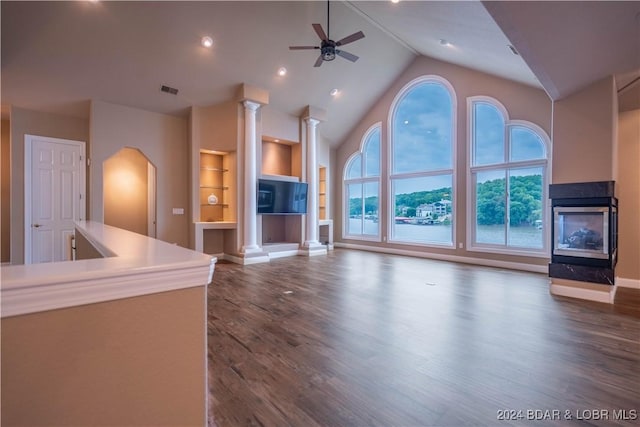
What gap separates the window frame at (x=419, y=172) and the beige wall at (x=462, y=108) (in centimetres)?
7

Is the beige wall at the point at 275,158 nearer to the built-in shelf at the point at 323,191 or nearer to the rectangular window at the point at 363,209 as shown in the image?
the built-in shelf at the point at 323,191

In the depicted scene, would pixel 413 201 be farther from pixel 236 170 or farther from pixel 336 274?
pixel 236 170

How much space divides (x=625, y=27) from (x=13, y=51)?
7.58m

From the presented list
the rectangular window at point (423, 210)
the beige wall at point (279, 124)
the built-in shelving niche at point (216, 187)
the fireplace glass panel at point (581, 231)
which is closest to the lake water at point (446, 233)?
the rectangular window at point (423, 210)

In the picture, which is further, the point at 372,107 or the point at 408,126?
the point at 372,107

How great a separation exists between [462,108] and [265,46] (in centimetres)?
429

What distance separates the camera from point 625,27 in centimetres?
277

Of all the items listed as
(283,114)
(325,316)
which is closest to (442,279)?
(325,316)

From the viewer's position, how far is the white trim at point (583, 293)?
12.0 ft

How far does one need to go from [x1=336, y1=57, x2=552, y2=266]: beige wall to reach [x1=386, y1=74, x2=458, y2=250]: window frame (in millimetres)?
67

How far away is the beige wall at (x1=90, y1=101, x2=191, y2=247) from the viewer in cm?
571

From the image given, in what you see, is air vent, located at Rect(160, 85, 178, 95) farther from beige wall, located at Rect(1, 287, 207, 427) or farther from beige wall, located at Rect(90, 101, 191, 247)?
beige wall, located at Rect(1, 287, 207, 427)

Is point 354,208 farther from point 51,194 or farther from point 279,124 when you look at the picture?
point 51,194

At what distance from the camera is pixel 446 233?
22.6 feet
